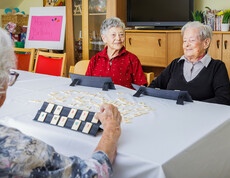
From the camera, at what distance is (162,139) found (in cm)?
129

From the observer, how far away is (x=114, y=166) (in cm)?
120

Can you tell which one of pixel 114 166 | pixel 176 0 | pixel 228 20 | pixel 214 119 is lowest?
pixel 114 166

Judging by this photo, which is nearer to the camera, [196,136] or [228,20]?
[196,136]

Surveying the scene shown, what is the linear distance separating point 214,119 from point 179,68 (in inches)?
36.0

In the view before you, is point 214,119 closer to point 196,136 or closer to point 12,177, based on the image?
point 196,136

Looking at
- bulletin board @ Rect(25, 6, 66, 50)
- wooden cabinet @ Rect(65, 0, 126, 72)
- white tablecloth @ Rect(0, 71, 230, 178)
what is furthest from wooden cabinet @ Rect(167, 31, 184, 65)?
white tablecloth @ Rect(0, 71, 230, 178)

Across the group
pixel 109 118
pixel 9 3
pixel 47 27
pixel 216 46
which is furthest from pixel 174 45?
pixel 9 3

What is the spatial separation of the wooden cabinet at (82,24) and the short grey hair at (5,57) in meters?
3.53

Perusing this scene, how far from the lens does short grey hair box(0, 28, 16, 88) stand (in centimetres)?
87

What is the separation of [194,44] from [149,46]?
1.74 metres

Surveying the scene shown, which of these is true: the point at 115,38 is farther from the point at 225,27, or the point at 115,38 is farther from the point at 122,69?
the point at 225,27

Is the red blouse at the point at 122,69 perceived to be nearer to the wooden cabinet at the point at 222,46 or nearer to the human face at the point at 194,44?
the human face at the point at 194,44

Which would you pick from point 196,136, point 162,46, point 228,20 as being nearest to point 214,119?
point 196,136

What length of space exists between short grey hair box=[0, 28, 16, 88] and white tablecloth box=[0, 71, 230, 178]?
1.64 feet
